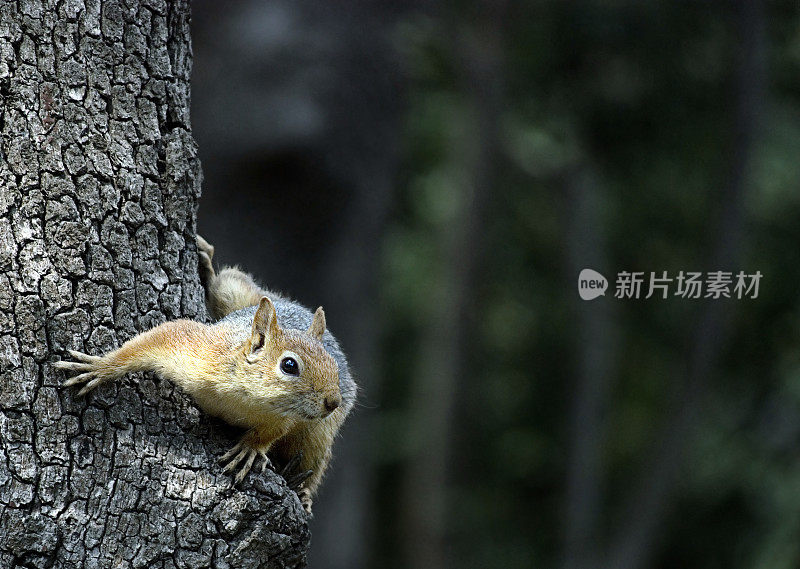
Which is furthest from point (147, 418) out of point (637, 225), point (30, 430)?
point (637, 225)

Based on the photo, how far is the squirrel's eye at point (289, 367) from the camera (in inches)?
115

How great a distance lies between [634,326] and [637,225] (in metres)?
1.20

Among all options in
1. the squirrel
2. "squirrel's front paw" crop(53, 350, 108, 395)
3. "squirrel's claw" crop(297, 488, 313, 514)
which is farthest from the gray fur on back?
"squirrel's front paw" crop(53, 350, 108, 395)

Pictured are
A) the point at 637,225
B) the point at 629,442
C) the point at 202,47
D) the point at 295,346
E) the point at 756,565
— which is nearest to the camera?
the point at 295,346

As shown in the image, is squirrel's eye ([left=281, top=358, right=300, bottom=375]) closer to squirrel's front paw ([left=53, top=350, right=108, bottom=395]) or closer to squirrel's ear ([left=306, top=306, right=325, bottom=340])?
squirrel's ear ([left=306, top=306, right=325, bottom=340])

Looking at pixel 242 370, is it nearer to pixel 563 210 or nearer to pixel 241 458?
pixel 241 458

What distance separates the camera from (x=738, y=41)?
7.37m

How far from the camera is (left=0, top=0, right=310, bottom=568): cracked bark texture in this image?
8.93 feet

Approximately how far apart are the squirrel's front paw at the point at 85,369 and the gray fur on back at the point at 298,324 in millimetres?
468

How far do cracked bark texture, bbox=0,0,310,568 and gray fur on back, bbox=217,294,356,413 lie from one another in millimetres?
232

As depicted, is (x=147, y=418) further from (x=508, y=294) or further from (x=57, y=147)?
(x=508, y=294)

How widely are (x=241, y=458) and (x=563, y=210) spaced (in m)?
6.79

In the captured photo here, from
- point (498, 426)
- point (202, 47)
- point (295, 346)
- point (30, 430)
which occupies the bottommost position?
point (498, 426)

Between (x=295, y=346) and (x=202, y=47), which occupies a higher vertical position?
(x=202, y=47)
